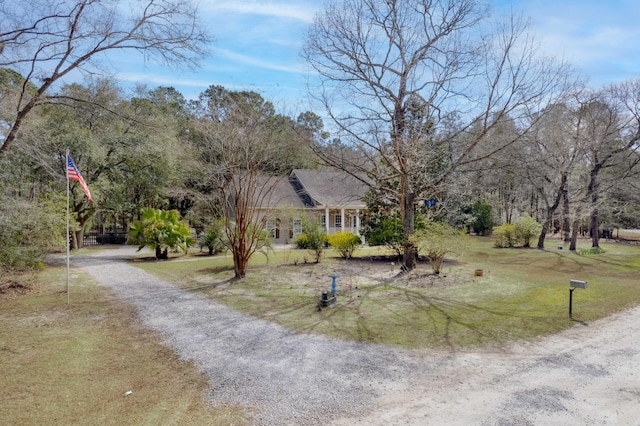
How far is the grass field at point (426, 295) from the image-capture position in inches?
251

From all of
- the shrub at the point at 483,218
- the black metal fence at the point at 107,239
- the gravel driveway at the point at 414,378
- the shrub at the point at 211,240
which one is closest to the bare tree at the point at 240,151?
the shrub at the point at 211,240

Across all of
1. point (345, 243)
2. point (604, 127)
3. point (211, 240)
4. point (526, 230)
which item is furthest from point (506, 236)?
point (211, 240)

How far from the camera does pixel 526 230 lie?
64.1 ft

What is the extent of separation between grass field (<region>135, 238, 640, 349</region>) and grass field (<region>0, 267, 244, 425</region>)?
225cm

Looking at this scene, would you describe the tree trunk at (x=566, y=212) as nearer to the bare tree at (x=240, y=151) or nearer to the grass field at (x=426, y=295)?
the grass field at (x=426, y=295)

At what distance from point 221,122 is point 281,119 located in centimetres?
233

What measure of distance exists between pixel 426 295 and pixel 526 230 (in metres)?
13.3

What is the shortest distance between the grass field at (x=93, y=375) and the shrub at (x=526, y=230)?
18.6 metres

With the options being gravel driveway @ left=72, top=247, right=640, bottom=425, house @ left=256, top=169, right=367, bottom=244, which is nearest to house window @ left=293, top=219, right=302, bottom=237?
house @ left=256, top=169, right=367, bottom=244

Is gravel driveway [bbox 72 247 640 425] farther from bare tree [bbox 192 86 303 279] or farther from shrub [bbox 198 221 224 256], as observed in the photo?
shrub [bbox 198 221 224 256]

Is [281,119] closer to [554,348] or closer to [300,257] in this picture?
[300,257]

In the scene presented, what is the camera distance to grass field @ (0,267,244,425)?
12.4ft

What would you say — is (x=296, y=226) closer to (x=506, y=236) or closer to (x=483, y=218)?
(x=506, y=236)

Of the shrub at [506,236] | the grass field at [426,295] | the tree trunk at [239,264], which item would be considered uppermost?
the shrub at [506,236]
